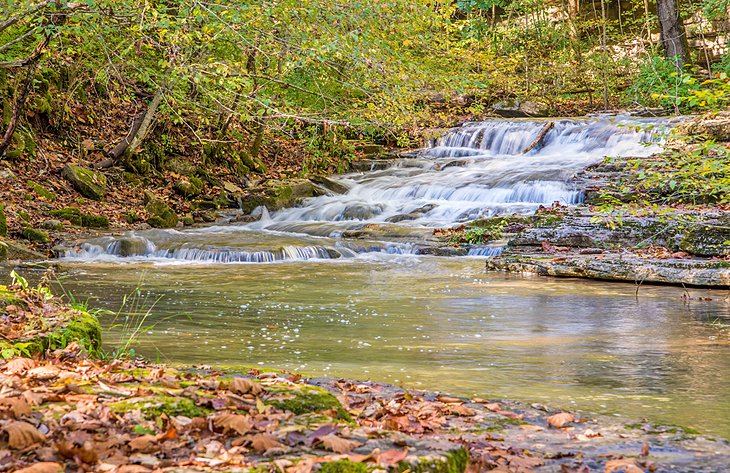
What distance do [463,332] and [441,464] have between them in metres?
4.78

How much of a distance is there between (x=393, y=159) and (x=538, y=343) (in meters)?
18.3

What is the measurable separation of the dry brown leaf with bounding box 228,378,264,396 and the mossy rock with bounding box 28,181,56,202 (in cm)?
1407

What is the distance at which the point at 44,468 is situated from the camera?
226cm

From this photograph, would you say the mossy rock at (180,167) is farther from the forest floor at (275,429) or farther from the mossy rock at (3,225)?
the forest floor at (275,429)

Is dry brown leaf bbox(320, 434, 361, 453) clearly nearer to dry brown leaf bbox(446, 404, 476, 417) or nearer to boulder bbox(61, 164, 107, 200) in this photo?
dry brown leaf bbox(446, 404, 476, 417)

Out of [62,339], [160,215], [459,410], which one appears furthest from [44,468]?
[160,215]

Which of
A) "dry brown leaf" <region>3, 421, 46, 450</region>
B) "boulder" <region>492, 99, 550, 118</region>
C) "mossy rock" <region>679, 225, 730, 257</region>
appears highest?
"boulder" <region>492, 99, 550, 118</region>

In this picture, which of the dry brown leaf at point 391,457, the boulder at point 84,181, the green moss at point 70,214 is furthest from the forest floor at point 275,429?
the boulder at point 84,181

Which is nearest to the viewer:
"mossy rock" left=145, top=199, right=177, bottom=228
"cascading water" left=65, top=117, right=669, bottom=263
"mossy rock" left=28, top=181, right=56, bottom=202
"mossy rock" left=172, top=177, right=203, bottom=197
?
"cascading water" left=65, top=117, right=669, bottom=263

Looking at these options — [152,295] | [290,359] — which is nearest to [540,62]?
[152,295]

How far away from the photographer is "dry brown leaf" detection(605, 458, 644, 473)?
3.03 m

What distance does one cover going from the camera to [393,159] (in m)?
24.8

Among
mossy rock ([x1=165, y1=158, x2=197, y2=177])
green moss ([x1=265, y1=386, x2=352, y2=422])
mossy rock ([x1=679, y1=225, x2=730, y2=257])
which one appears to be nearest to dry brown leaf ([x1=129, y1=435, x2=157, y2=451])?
green moss ([x1=265, y1=386, x2=352, y2=422])

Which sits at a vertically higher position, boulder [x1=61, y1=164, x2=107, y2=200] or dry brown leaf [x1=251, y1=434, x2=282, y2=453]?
boulder [x1=61, y1=164, x2=107, y2=200]
